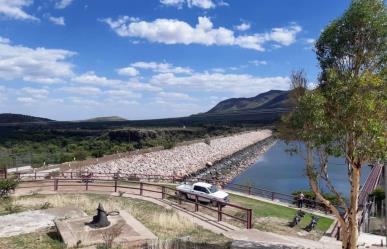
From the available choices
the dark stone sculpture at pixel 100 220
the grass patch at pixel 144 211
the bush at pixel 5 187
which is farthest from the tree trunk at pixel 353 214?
the bush at pixel 5 187

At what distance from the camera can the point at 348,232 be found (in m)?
13.1

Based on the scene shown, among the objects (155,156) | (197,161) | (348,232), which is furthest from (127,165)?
(348,232)

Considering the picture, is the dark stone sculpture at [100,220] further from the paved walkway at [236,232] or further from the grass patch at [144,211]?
the paved walkway at [236,232]

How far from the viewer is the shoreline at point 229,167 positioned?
65.6 metres

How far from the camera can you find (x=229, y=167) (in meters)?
79.6

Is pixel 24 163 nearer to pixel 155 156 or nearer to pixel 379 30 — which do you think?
pixel 155 156

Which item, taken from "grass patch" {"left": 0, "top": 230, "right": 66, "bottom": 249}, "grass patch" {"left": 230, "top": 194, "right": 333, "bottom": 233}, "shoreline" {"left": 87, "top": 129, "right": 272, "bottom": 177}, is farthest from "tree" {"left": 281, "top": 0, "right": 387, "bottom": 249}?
"shoreline" {"left": 87, "top": 129, "right": 272, "bottom": 177}

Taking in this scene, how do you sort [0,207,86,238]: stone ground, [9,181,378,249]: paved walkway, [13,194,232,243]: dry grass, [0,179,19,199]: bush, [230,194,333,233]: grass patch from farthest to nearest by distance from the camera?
[230,194,333,233]: grass patch → [0,179,19,199]: bush → [0,207,86,238]: stone ground → [13,194,232,243]: dry grass → [9,181,378,249]: paved walkway

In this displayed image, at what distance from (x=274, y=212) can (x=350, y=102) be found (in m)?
13.9

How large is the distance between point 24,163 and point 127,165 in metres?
14.4

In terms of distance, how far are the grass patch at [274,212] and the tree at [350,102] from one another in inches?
374

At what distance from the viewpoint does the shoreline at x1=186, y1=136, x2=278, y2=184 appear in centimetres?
6556

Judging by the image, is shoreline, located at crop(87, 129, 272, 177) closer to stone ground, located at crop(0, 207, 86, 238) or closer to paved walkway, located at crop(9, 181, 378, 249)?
paved walkway, located at crop(9, 181, 378, 249)

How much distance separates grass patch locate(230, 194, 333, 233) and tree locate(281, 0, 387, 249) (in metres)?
9.49
